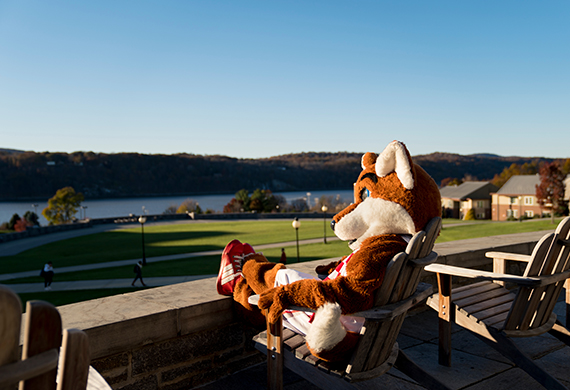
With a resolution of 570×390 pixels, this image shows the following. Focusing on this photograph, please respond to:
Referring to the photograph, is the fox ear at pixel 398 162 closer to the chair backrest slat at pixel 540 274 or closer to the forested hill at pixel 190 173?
the chair backrest slat at pixel 540 274

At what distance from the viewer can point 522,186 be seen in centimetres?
6938

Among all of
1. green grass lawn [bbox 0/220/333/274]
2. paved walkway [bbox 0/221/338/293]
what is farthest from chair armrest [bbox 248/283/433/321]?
green grass lawn [bbox 0/220/333/274]

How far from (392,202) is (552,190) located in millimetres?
56058

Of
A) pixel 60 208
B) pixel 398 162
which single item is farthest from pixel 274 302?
pixel 60 208

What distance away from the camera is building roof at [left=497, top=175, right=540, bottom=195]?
222ft

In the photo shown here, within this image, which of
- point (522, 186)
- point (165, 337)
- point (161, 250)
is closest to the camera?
point (165, 337)

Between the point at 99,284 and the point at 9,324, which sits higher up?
the point at 9,324

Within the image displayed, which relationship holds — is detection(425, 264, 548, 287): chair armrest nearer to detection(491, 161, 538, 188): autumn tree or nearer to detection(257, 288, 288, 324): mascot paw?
detection(257, 288, 288, 324): mascot paw

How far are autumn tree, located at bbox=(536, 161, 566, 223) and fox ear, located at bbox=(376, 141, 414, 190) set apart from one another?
53.8m

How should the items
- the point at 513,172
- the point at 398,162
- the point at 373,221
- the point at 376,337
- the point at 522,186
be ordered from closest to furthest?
1. the point at 376,337
2. the point at 398,162
3. the point at 373,221
4. the point at 522,186
5. the point at 513,172

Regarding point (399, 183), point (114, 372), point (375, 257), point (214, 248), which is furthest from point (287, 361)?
point (214, 248)

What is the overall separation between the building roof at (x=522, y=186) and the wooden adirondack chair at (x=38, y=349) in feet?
253

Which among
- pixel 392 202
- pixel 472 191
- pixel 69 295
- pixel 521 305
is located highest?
pixel 392 202

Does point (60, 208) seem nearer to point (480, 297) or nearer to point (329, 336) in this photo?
point (480, 297)
